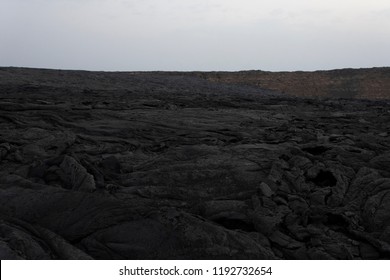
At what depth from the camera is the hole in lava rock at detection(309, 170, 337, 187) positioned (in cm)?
639

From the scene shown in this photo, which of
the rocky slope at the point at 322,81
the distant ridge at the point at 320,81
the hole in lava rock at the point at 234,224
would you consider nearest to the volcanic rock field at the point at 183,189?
the hole in lava rock at the point at 234,224

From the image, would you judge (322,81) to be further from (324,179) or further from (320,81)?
(324,179)

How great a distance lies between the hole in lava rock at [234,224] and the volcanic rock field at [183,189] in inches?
0.5

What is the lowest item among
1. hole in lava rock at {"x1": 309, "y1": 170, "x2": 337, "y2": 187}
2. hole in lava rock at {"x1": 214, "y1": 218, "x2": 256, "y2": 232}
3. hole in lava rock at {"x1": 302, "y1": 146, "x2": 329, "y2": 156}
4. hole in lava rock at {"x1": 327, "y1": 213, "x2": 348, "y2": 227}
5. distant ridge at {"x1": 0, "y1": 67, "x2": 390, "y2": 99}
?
hole in lava rock at {"x1": 214, "y1": 218, "x2": 256, "y2": 232}

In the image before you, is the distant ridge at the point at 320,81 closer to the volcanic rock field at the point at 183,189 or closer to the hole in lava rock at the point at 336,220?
the volcanic rock field at the point at 183,189

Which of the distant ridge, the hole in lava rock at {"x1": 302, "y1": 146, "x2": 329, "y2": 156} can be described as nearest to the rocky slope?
the distant ridge

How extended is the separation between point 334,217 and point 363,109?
477 inches

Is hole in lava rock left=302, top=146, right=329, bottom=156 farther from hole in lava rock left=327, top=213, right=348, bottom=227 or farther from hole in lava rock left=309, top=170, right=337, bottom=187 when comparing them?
hole in lava rock left=327, top=213, right=348, bottom=227

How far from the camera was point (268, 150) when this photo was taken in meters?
7.60

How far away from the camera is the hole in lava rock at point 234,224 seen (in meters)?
4.90

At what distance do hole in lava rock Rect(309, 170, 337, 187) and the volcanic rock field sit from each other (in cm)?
2

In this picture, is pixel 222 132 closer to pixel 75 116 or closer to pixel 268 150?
pixel 268 150

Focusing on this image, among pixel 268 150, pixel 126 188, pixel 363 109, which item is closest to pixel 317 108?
pixel 363 109

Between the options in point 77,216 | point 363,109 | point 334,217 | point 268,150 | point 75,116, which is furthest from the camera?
point 363,109
